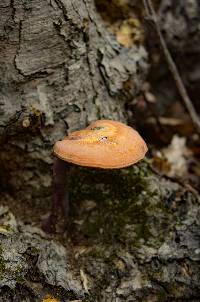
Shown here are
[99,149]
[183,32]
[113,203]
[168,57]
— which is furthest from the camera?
[183,32]

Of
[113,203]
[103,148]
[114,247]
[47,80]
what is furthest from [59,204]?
[47,80]

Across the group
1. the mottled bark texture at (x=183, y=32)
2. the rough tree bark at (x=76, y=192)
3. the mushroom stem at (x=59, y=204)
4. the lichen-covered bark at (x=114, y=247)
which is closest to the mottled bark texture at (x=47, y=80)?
the rough tree bark at (x=76, y=192)

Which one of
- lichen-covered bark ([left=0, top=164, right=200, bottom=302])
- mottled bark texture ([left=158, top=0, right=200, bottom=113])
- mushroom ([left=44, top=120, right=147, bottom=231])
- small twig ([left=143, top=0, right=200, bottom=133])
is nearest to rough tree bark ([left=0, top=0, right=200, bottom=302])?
lichen-covered bark ([left=0, top=164, right=200, bottom=302])

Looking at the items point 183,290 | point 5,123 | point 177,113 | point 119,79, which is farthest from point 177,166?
point 5,123

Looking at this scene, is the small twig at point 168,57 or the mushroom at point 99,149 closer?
the mushroom at point 99,149

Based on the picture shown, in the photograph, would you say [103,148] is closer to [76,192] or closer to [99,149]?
[99,149]

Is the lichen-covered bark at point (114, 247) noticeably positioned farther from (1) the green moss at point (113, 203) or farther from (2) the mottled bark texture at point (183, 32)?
(2) the mottled bark texture at point (183, 32)

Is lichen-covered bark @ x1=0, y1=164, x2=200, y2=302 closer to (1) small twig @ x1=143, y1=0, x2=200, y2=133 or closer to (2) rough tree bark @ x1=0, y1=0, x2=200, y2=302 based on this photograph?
(2) rough tree bark @ x1=0, y1=0, x2=200, y2=302
